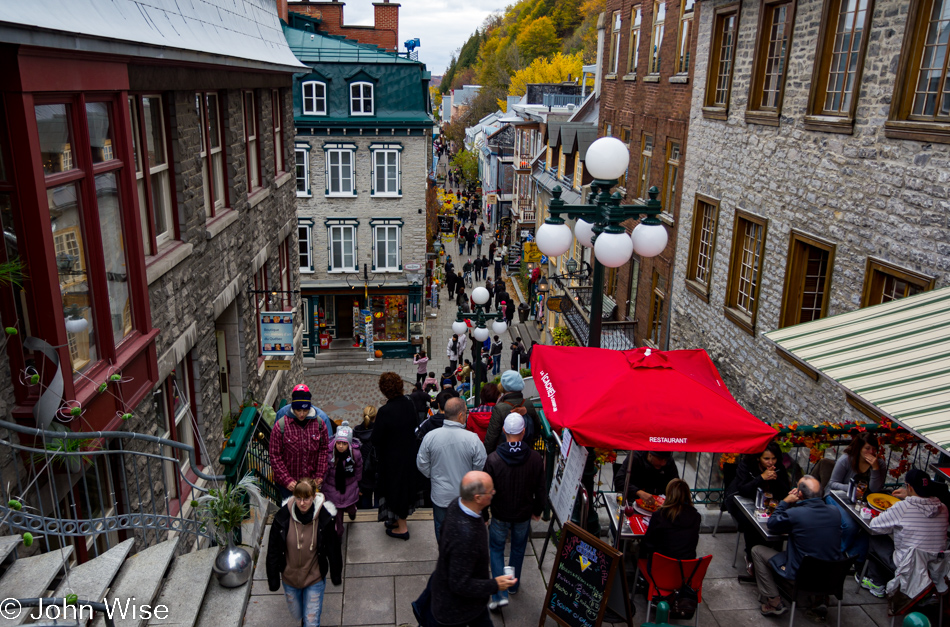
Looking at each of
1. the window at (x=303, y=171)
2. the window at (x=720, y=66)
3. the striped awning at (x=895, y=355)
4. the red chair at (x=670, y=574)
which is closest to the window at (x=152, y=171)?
the red chair at (x=670, y=574)

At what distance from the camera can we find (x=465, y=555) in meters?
4.52

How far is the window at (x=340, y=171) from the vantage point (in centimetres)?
2738

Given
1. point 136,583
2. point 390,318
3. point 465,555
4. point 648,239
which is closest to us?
point 465,555

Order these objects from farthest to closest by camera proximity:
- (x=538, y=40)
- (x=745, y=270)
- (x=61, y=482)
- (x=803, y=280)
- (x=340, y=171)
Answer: (x=538, y=40) < (x=340, y=171) < (x=745, y=270) < (x=803, y=280) < (x=61, y=482)

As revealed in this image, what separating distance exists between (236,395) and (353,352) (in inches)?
655

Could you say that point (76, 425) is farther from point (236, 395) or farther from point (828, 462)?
point (828, 462)

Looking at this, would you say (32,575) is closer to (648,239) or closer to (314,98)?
(648,239)

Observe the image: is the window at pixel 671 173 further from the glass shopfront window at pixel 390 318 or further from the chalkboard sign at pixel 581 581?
the glass shopfront window at pixel 390 318

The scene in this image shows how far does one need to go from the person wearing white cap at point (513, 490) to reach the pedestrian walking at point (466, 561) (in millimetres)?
1150

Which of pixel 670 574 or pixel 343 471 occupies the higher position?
pixel 343 471

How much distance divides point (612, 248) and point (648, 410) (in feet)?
6.35

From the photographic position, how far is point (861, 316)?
23.1ft

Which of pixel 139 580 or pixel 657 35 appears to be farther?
pixel 657 35

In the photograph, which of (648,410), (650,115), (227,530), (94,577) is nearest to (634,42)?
(650,115)
